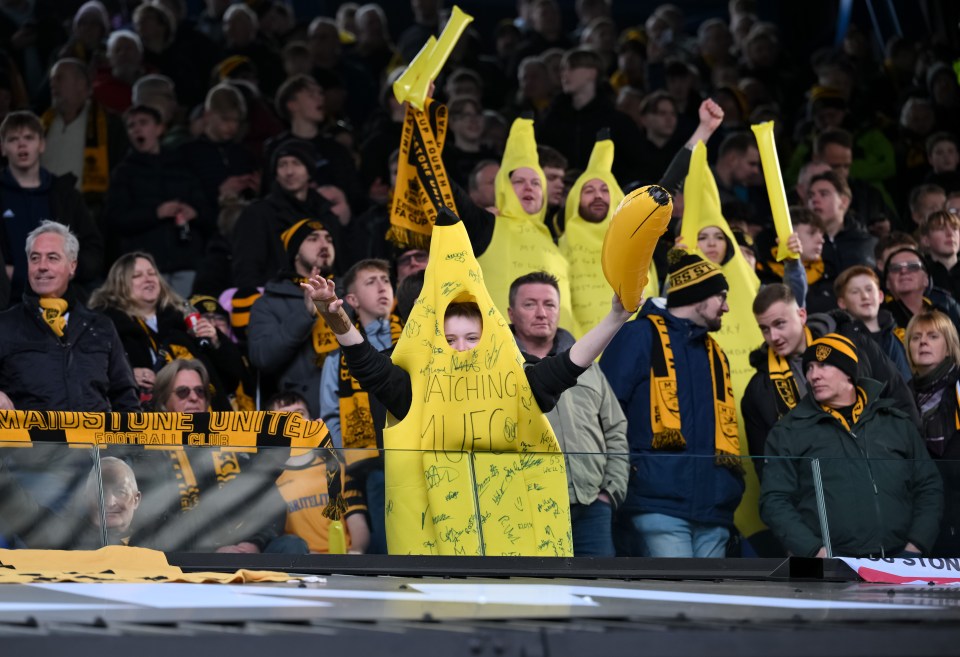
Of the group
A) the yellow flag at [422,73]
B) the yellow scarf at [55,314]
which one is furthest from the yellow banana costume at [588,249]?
the yellow scarf at [55,314]

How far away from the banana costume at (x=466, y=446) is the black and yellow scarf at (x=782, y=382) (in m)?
1.88

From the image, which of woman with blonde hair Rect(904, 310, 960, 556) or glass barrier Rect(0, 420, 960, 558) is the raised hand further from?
woman with blonde hair Rect(904, 310, 960, 556)

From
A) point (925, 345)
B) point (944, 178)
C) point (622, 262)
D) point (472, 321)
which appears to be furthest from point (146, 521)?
point (944, 178)

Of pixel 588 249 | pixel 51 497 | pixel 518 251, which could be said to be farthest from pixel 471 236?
pixel 51 497

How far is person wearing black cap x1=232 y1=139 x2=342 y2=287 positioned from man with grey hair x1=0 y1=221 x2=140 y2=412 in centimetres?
170

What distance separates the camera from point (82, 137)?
11398 mm

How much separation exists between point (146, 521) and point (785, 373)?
12.4 feet

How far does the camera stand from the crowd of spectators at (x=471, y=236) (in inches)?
266

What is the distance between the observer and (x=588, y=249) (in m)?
9.40

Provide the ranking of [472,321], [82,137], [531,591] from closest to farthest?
1. [531,591]
2. [472,321]
3. [82,137]

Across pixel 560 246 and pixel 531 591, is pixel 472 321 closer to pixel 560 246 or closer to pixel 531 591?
pixel 531 591

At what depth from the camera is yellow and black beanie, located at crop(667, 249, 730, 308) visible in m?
8.08

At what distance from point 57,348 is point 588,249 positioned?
322 cm

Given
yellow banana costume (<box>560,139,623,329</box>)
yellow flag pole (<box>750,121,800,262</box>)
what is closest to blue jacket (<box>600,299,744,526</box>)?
yellow banana costume (<box>560,139,623,329</box>)
